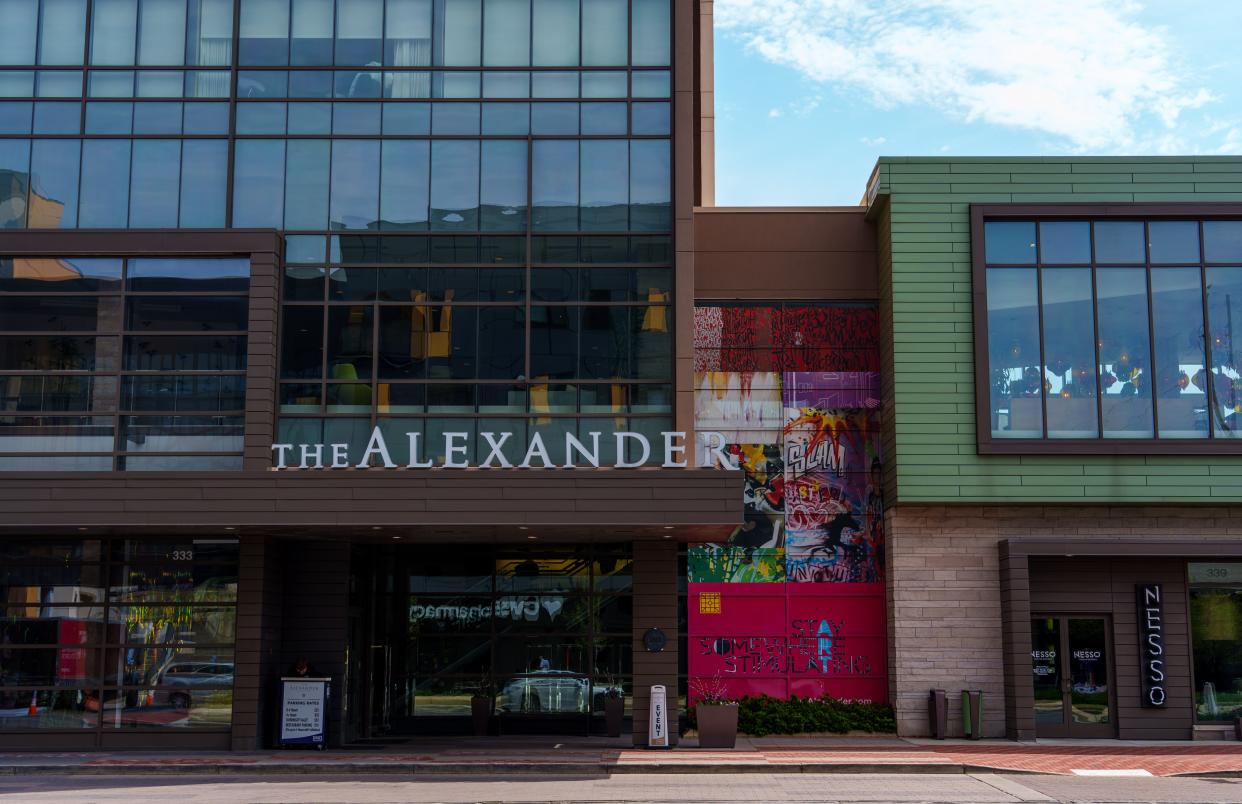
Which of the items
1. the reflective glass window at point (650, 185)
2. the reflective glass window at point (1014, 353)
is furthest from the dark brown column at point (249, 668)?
the reflective glass window at point (1014, 353)

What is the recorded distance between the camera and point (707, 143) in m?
38.2

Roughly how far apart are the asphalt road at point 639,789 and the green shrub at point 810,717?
5.29 metres

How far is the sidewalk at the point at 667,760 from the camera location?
881 inches

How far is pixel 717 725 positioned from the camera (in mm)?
25266

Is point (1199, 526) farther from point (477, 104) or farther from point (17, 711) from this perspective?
point (17, 711)

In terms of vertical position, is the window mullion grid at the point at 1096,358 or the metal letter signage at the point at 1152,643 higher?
the window mullion grid at the point at 1096,358

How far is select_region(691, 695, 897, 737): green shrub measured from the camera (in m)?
27.5

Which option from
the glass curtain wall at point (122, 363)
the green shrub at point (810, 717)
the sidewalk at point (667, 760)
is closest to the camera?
the sidewalk at point (667, 760)

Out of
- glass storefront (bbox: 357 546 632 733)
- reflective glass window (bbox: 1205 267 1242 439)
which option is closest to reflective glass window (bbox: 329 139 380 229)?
glass storefront (bbox: 357 546 632 733)

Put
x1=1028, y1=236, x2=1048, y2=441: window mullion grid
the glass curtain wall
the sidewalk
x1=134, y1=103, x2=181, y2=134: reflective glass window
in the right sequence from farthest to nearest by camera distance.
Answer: x1=1028, y1=236, x2=1048, y2=441: window mullion grid < x1=134, y1=103, x2=181, y2=134: reflective glass window < the glass curtain wall < the sidewalk

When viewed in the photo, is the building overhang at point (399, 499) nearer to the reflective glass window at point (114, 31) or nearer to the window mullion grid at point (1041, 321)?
the window mullion grid at point (1041, 321)

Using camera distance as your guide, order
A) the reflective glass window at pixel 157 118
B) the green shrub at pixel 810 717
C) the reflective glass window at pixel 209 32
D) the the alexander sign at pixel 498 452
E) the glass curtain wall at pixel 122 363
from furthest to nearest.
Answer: the green shrub at pixel 810 717 → the reflective glass window at pixel 209 32 → the reflective glass window at pixel 157 118 → the glass curtain wall at pixel 122 363 → the the alexander sign at pixel 498 452

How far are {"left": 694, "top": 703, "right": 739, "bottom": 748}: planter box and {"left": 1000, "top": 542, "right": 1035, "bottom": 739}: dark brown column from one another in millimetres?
5787

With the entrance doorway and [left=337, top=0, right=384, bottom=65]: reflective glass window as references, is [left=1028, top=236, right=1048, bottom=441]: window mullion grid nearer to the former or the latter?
the entrance doorway
